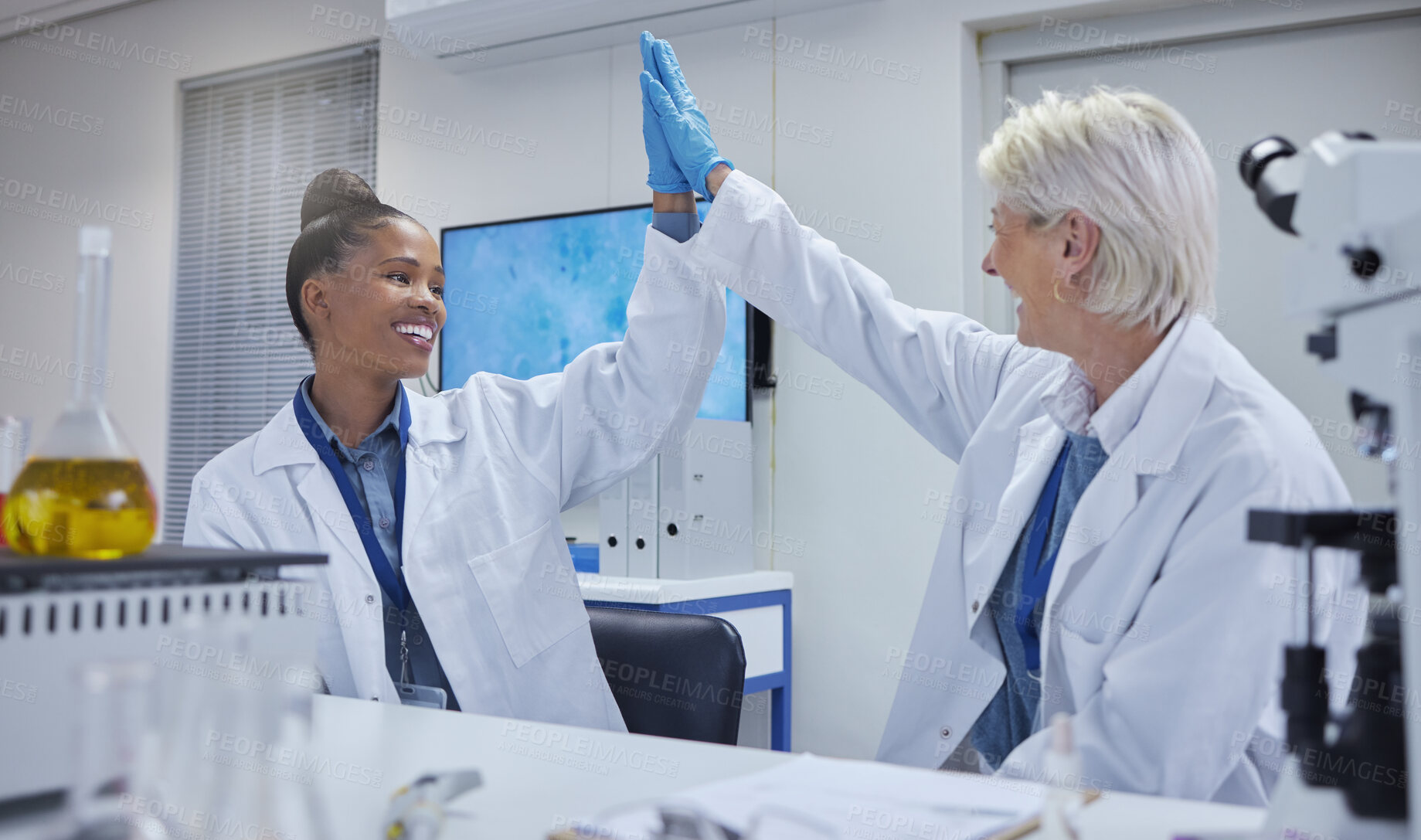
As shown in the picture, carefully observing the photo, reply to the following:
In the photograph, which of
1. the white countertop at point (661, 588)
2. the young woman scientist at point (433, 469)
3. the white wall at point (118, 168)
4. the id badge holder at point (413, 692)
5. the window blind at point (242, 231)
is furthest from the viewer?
the white wall at point (118, 168)

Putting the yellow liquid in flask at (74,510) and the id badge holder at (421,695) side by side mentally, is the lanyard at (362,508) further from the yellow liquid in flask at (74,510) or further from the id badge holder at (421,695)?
the yellow liquid in flask at (74,510)

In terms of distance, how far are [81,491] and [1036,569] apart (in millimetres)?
1019

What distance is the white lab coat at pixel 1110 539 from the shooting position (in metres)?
0.97

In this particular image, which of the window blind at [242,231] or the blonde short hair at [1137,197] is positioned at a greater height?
the window blind at [242,231]

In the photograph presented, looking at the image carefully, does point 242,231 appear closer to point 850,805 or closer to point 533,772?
point 533,772

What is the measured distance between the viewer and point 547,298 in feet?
10.7

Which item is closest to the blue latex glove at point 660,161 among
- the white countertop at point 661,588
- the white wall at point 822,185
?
the white countertop at point 661,588

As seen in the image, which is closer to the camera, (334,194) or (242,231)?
(334,194)

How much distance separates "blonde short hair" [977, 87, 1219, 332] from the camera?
120cm

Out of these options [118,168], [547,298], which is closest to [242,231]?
[118,168]

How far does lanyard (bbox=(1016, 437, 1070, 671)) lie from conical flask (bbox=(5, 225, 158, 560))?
963mm

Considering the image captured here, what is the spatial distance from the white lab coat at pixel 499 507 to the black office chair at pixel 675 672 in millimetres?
34

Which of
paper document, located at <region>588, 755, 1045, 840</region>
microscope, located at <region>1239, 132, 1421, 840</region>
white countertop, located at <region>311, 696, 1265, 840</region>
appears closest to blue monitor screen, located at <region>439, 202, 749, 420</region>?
white countertop, located at <region>311, 696, 1265, 840</region>

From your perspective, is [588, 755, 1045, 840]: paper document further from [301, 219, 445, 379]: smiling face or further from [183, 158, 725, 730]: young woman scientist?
[301, 219, 445, 379]: smiling face
